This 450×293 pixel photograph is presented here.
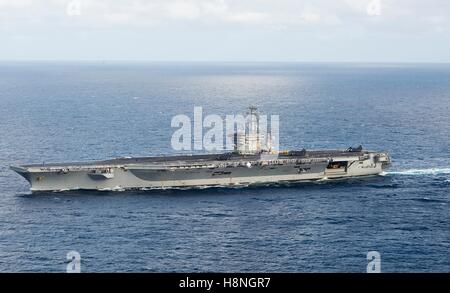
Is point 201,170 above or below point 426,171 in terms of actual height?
above

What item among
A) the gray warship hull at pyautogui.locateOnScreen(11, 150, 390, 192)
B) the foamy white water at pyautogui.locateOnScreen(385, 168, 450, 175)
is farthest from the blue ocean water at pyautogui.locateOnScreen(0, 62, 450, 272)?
the gray warship hull at pyautogui.locateOnScreen(11, 150, 390, 192)

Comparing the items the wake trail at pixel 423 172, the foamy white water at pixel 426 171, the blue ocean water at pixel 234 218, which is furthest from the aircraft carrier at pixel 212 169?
the foamy white water at pixel 426 171

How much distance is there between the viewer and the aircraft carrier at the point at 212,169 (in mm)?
52562

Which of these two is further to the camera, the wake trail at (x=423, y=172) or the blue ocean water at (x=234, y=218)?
the wake trail at (x=423, y=172)

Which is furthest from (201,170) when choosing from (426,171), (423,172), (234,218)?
(426,171)

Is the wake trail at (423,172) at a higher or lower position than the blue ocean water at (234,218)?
higher

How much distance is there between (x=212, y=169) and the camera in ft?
181

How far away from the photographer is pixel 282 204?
161 feet

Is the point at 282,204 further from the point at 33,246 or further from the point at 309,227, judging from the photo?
the point at 33,246

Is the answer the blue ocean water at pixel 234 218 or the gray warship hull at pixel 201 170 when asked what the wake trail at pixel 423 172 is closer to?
the blue ocean water at pixel 234 218

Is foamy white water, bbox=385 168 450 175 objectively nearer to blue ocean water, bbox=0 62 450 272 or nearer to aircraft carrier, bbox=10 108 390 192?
blue ocean water, bbox=0 62 450 272

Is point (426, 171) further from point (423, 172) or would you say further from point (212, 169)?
→ point (212, 169)

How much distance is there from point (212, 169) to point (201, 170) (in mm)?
1001
